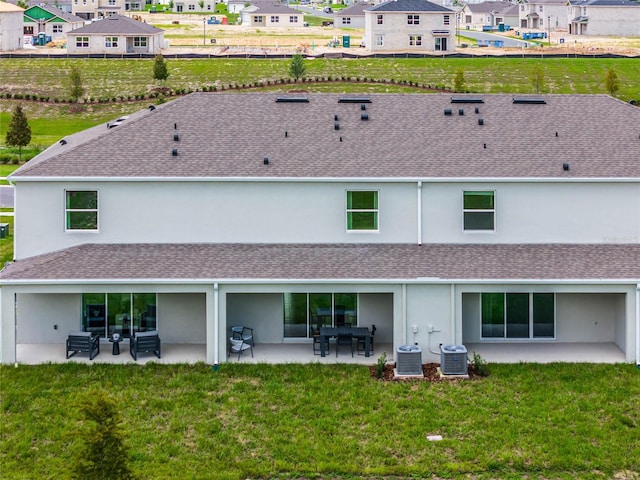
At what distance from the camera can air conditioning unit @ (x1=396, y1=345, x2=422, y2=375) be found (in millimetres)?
22500

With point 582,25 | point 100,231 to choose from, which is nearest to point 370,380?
point 100,231

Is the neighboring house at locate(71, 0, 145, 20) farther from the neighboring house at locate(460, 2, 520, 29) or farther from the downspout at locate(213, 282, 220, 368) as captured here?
the downspout at locate(213, 282, 220, 368)

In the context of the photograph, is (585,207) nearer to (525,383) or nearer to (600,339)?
(600,339)

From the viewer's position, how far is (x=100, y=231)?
25.6 meters

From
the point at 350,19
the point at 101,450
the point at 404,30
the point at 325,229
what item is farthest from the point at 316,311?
the point at 350,19

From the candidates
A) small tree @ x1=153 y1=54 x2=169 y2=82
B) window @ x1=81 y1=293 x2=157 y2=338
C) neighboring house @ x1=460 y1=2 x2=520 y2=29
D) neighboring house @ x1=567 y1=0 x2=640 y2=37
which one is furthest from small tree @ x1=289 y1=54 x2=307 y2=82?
neighboring house @ x1=460 y1=2 x2=520 y2=29

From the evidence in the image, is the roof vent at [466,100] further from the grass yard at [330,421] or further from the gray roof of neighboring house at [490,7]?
the gray roof of neighboring house at [490,7]

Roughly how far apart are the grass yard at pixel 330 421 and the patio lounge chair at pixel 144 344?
0.75m

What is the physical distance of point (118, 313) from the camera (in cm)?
2486

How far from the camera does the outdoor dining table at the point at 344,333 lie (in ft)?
78.8

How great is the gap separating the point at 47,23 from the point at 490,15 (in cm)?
9190

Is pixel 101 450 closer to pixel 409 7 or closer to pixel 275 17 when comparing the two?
pixel 409 7

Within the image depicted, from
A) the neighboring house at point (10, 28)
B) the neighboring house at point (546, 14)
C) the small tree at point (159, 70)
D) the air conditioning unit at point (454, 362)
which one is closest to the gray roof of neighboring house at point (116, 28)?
the neighboring house at point (10, 28)

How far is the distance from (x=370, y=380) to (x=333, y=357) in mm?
2152
